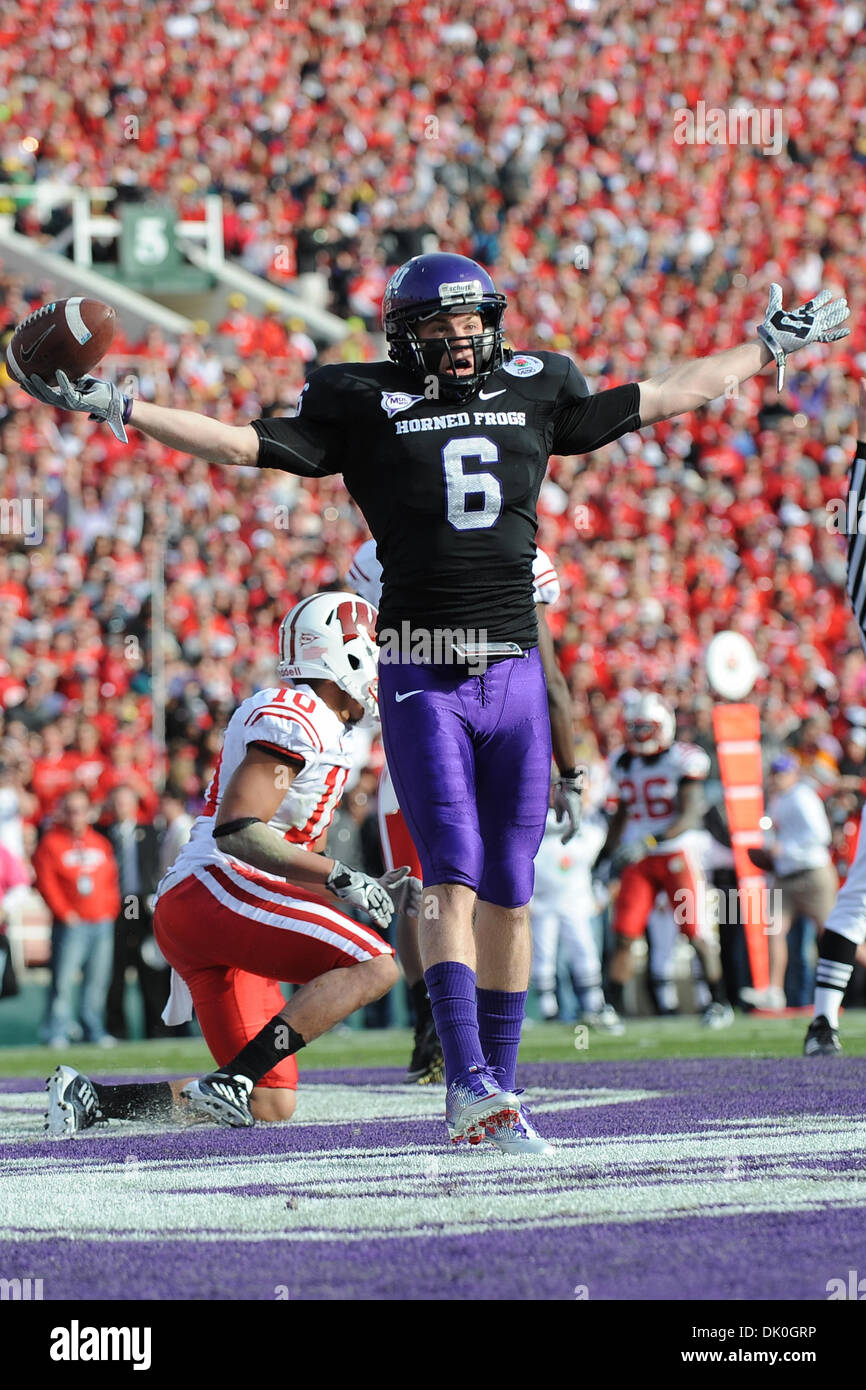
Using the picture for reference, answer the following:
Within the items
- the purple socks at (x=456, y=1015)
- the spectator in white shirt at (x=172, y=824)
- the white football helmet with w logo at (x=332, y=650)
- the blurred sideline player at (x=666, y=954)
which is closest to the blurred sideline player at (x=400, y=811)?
the white football helmet with w logo at (x=332, y=650)

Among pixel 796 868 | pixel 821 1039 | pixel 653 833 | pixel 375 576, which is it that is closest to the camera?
pixel 375 576

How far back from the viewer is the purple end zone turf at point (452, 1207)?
9.41 ft

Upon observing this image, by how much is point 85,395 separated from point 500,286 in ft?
50.5

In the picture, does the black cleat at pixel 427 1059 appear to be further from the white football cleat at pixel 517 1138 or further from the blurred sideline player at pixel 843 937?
the white football cleat at pixel 517 1138

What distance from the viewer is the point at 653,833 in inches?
442

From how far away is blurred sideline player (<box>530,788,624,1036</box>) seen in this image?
37.1 feet

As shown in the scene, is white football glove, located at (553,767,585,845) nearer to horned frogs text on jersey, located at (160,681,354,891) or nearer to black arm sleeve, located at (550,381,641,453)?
horned frogs text on jersey, located at (160,681,354,891)

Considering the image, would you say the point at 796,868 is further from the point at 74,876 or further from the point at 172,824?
the point at 74,876

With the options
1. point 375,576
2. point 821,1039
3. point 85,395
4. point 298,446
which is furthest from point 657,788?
point 85,395

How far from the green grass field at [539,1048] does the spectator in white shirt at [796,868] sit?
0.54m

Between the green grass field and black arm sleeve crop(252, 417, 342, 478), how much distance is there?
3065 mm

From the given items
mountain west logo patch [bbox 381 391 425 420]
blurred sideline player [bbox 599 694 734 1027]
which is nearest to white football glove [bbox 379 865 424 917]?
mountain west logo patch [bbox 381 391 425 420]
